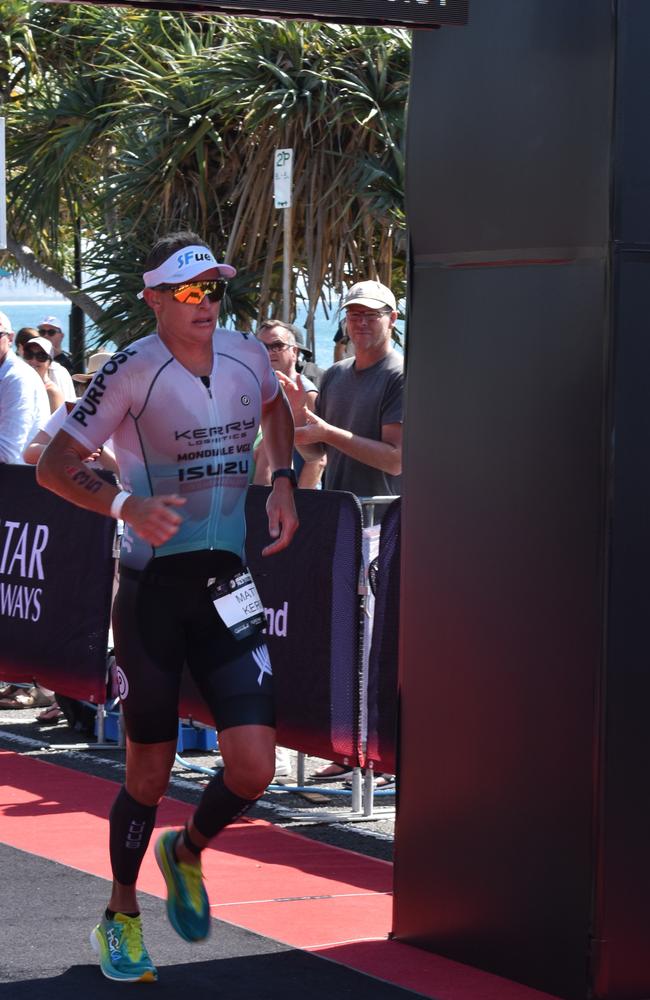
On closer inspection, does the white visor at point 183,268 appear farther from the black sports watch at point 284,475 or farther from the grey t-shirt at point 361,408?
the grey t-shirt at point 361,408

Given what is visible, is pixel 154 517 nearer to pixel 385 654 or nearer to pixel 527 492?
pixel 527 492

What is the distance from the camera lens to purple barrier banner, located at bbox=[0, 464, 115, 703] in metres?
8.62

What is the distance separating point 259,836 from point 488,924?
215 cm

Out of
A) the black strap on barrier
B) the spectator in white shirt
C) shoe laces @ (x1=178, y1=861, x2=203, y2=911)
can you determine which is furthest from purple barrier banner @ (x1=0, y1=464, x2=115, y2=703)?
shoe laces @ (x1=178, y1=861, x2=203, y2=911)

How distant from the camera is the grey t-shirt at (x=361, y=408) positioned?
781cm

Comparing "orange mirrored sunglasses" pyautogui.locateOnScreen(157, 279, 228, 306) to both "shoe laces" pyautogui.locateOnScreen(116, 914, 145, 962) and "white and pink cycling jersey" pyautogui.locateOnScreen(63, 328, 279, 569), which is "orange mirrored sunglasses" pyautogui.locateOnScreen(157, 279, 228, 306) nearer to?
"white and pink cycling jersey" pyautogui.locateOnScreen(63, 328, 279, 569)

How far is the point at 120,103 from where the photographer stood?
19422 mm

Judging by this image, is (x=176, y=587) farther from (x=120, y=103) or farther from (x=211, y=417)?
(x=120, y=103)

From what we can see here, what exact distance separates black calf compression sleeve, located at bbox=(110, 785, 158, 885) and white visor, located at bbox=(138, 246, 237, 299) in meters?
1.51

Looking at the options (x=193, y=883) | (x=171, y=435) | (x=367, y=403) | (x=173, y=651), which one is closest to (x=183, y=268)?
(x=171, y=435)

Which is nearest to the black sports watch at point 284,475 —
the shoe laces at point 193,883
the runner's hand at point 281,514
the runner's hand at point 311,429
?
the runner's hand at point 281,514

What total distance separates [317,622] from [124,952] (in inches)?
100

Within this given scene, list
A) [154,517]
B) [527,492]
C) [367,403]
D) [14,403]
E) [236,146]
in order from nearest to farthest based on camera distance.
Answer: [154,517] → [527,492] → [367,403] → [14,403] → [236,146]

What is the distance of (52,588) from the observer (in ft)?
29.3
